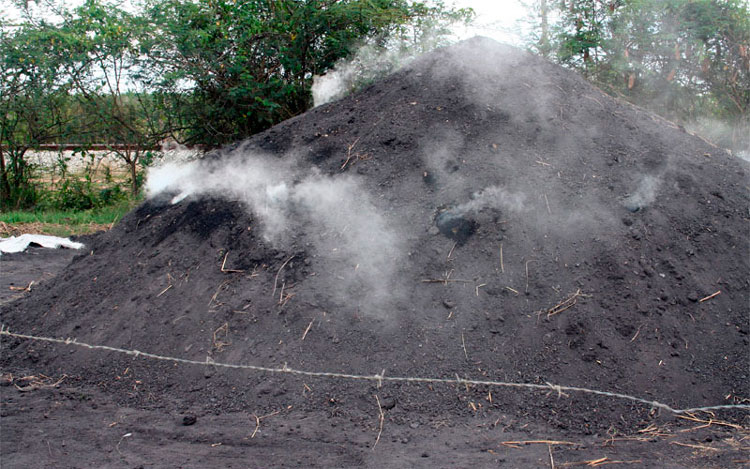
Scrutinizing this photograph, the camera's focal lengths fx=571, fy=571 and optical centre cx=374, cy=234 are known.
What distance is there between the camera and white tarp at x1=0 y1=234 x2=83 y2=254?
6859 millimetres

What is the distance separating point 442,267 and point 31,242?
18.9 feet

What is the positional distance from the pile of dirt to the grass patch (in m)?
3.36

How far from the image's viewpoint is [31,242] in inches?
275

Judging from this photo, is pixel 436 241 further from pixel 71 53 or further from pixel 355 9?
pixel 71 53

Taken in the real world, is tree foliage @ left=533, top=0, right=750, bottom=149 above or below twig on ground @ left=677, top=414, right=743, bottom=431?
above

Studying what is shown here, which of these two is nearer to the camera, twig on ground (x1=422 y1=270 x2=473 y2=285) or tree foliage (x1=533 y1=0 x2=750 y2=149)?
twig on ground (x1=422 y1=270 x2=473 y2=285)

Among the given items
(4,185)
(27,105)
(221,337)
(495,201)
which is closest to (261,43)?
(27,105)

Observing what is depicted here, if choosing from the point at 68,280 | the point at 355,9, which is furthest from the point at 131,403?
the point at 355,9

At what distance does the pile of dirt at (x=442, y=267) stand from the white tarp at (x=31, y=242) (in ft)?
8.18

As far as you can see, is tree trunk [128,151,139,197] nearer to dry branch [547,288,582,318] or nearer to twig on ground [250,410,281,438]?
twig on ground [250,410,281,438]

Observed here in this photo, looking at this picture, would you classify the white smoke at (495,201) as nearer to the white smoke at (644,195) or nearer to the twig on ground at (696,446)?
the white smoke at (644,195)

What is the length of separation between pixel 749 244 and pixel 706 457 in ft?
5.88

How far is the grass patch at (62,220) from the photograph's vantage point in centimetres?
776

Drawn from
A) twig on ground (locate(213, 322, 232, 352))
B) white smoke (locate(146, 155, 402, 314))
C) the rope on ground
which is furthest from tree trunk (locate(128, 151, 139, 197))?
the rope on ground
